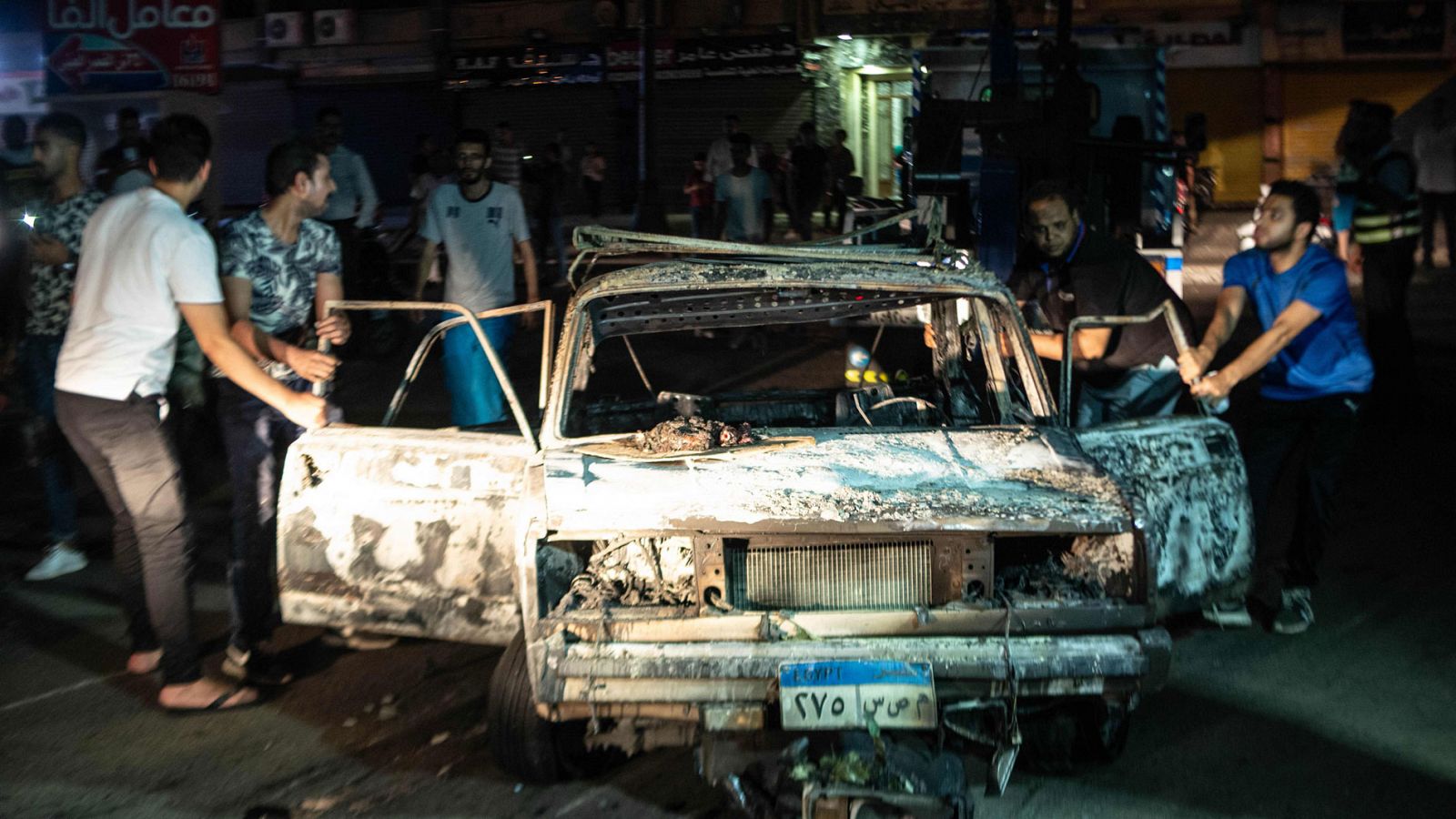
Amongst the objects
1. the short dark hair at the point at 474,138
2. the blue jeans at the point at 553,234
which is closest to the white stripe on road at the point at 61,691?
the short dark hair at the point at 474,138

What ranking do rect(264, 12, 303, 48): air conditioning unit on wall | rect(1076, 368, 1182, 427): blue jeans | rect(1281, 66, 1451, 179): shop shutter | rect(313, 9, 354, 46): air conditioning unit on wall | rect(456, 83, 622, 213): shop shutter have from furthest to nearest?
1. rect(264, 12, 303, 48): air conditioning unit on wall
2. rect(313, 9, 354, 46): air conditioning unit on wall
3. rect(456, 83, 622, 213): shop shutter
4. rect(1281, 66, 1451, 179): shop shutter
5. rect(1076, 368, 1182, 427): blue jeans

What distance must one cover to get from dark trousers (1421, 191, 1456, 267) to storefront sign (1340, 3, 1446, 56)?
428 inches

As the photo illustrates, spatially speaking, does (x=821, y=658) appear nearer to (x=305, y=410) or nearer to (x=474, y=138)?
(x=305, y=410)

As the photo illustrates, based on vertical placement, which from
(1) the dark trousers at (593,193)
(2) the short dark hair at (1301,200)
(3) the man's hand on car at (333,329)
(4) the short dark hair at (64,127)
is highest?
(1) the dark trousers at (593,193)

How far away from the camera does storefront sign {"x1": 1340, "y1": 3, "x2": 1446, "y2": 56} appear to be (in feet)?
82.1

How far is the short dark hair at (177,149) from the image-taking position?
14.5 feet

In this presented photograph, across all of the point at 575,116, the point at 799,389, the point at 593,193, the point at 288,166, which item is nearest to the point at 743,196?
the point at 799,389

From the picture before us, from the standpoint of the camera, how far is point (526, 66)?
94.8ft

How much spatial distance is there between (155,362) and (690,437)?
192 centimetres

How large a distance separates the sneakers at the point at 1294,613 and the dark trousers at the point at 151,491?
4.08 m

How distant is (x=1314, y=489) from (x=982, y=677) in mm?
2420

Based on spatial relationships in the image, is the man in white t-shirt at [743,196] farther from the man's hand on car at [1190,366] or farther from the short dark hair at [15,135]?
the man's hand on car at [1190,366]

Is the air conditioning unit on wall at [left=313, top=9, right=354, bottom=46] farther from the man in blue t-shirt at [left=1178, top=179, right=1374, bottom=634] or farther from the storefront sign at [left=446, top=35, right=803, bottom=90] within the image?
the man in blue t-shirt at [left=1178, top=179, right=1374, bottom=634]

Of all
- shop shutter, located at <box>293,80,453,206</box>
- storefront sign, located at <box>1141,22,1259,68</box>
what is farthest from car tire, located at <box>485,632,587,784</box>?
shop shutter, located at <box>293,80,453,206</box>
